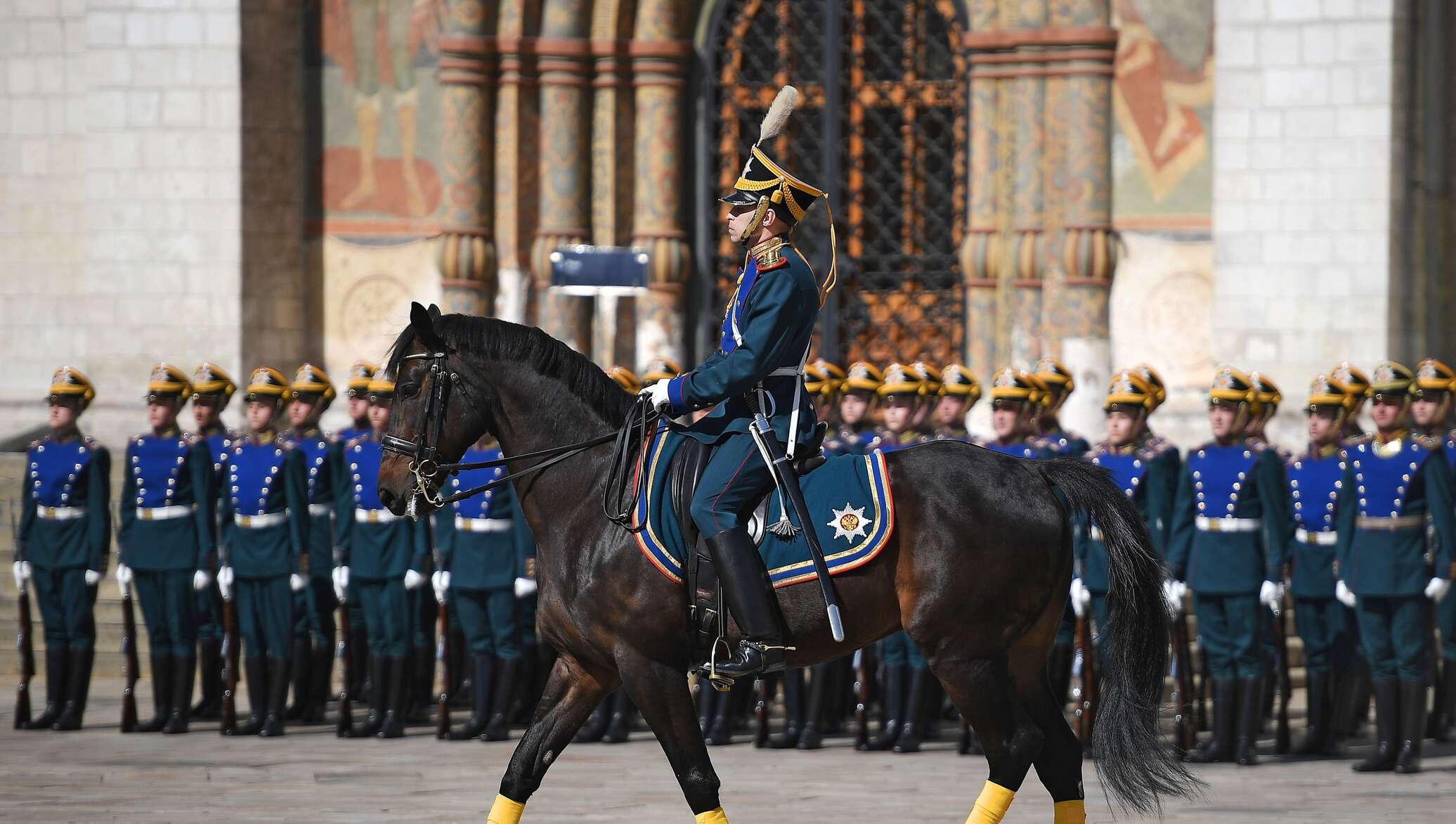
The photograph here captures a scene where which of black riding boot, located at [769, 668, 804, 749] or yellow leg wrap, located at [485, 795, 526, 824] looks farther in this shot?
black riding boot, located at [769, 668, 804, 749]

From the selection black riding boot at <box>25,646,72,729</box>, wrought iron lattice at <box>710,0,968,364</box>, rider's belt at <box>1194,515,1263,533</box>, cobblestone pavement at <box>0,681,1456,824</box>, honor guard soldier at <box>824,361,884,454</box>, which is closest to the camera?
cobblestone pavement at <box>0,681,1456,824</box>

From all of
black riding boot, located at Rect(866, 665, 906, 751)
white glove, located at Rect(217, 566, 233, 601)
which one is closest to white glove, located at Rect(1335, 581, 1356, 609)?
black riding boot, located at Rect(866, 665, 906, 751)

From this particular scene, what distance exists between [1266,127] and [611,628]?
338 inches

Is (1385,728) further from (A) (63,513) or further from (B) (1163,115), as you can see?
(A) (63,513)

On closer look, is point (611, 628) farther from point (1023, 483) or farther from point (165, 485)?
point (165, 485)

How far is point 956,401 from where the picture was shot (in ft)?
37.8

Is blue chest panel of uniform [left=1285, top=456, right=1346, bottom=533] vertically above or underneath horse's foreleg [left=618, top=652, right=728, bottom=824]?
above

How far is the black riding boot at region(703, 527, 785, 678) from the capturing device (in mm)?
7039

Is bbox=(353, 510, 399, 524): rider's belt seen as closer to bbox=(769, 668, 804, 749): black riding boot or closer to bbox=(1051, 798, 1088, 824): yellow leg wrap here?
bbox=(769, 668, 804, 749): black riding boot

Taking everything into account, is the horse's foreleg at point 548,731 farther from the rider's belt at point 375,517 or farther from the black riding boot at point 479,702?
the rider's belt at point 375,517

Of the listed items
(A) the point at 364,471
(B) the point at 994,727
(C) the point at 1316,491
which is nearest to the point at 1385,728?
(C) the point at 1316,491

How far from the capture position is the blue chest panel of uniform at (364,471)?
1163 cm

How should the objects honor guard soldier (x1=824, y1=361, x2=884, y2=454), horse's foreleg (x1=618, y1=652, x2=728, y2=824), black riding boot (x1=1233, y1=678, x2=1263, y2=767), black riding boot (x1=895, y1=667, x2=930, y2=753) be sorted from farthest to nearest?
honor guard soldier (x1=824, y1=361, x2=884, y2=454) → black riding boot (x1=895, y1=667, x2=930, y2=753) → black riding boot (x1=1233, y1=678, x2=1263, y2=767) → horse's foreleg (x1=618, y1=652, x2=728, y2=824)

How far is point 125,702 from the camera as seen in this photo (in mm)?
11383
